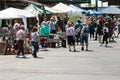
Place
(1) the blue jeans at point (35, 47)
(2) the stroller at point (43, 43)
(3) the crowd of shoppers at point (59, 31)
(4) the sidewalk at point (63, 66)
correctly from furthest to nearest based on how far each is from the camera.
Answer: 1. (2) the stroller at point (43, 43)
2. (3) the crowd of shoppers at point (59, 31)
3. (1) the blue jeans at point (35, 47)
4. (4) the sidewalk at point (63, 66)

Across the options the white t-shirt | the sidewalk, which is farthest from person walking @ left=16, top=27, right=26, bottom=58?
the sidewalk

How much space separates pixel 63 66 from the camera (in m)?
19.0

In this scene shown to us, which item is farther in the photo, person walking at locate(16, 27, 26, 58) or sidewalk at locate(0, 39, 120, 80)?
person walking at locate(16, 27, 26, 58)

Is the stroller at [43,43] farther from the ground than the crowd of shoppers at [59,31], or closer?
closer

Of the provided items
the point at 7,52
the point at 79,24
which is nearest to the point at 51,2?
the point at 79,24

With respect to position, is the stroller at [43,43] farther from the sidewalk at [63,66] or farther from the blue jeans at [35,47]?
the blue jeans at [35,47]

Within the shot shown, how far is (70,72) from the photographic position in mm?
16969

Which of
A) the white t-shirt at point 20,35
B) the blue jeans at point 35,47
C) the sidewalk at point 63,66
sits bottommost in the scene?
the sidewalk at point 63,66

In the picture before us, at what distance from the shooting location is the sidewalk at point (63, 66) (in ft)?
52.0

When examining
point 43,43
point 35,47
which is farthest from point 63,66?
point 43,43

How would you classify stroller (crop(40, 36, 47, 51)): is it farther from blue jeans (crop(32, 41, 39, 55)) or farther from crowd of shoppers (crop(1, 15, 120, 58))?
blue jeans (crop(32, 41, 39, 55))

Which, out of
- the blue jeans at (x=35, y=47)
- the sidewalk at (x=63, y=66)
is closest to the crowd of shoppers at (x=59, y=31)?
the blue jeans at (x=35, y=47)

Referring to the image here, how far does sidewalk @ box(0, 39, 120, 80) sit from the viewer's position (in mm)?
15844

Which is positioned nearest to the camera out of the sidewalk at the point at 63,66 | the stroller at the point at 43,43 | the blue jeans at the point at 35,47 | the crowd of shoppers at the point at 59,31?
the sidewalk at the point at 63,66
